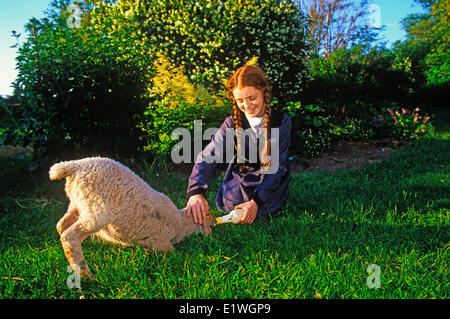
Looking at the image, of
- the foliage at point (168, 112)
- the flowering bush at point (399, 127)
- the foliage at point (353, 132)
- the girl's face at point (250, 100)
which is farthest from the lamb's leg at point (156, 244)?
the flowering bush at point (399, 127)

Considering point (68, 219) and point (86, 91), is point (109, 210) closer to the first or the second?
point (68, 219)

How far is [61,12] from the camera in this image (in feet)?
12.0

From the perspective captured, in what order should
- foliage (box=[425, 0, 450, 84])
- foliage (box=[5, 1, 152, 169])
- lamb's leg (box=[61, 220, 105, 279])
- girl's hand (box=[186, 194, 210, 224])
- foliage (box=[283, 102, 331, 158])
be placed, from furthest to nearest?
foliage (box=[425, 0, 450, 84]), foliage (box=[283, 102, 331, 158]), foliage (box=[5, 1, 152, 169]), girl's hand (box=[186, 194, 210, 224]), lamb's leg (box=[61, 220, 105, 279])

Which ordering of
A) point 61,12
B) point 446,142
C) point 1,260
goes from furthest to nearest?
point 446,142 → point 61,12 → point 1,260

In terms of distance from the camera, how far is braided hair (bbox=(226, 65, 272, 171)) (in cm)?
234

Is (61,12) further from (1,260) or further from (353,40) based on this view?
(353,40)

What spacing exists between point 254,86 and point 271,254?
4.20 ft

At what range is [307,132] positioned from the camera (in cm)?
576

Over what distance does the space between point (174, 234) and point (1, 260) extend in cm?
115

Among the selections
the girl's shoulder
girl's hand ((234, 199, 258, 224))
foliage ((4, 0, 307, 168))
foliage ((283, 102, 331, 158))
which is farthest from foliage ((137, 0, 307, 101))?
girl's hand ((234, 199, 258, 224))

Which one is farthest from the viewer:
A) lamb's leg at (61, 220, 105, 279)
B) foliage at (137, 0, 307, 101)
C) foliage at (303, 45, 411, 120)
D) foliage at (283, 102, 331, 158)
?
foliage at (303, 45, 411, 120)

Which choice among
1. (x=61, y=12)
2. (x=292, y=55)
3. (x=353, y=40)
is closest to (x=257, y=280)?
(x=61, y=12)

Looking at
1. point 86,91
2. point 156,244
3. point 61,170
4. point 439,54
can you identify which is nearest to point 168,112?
point 86,91

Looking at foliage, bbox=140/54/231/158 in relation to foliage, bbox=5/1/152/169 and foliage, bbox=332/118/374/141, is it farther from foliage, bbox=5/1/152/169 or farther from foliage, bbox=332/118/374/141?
foliage, bbox=332/118/374/141
